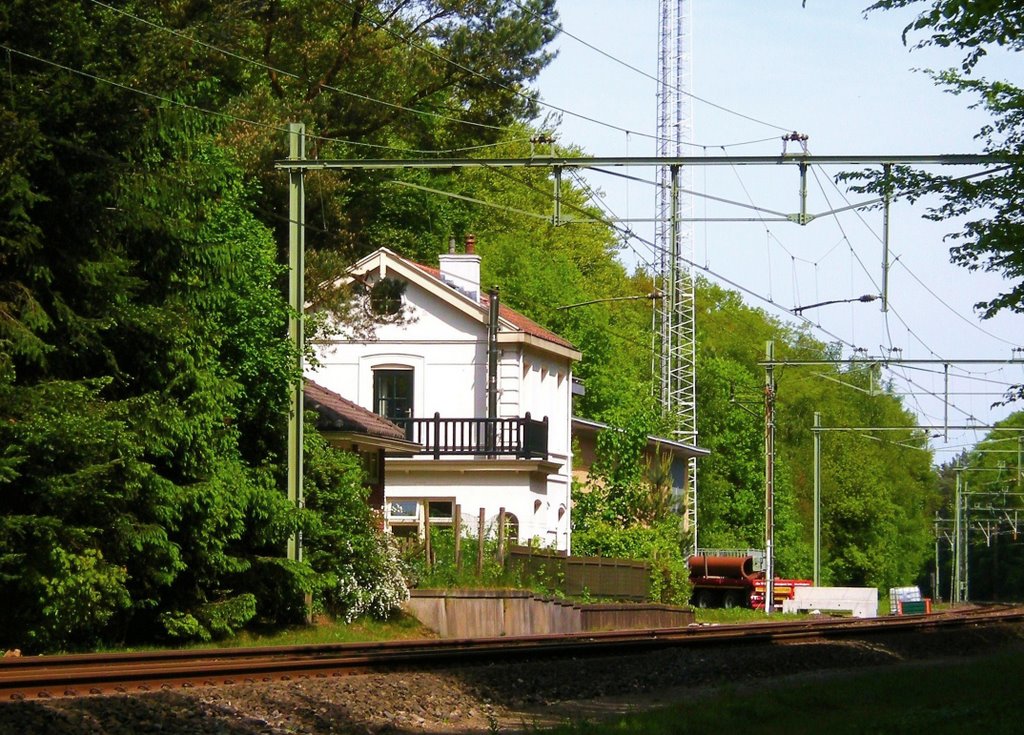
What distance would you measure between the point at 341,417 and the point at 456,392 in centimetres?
1223

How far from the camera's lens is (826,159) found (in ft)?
76.4

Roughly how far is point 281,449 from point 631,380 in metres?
46.7

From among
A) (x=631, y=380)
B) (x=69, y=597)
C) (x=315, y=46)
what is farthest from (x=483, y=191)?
(x=69, y=597)

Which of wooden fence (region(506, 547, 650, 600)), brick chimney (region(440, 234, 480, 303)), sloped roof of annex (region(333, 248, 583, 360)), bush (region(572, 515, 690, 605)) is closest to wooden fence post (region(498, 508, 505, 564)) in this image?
wooden fence (region(506, 547, 650, 600))

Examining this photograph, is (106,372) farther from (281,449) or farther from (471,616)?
(471,616)

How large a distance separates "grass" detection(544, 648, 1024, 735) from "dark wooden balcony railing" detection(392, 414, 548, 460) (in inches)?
876

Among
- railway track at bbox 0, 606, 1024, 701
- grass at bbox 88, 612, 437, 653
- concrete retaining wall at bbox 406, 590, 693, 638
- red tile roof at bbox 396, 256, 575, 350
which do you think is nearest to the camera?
railway track at bbox 0, 606, 1024, 701

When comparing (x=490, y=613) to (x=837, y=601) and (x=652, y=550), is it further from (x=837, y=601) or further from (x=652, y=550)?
(x=837, y=601)

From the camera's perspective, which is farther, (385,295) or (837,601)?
(837,601)

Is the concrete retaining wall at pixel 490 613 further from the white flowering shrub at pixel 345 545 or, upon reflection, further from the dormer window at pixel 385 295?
the dormer window at pixel 385 295

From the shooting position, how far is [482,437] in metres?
44.0

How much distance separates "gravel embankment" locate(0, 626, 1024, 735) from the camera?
39.8 feet

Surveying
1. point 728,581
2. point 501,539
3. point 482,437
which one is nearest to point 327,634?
point 501,539

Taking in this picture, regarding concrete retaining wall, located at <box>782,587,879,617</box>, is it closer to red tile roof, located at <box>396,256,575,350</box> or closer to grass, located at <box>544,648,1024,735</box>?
red tile roof, located at <box>396,256,575,350</box>
